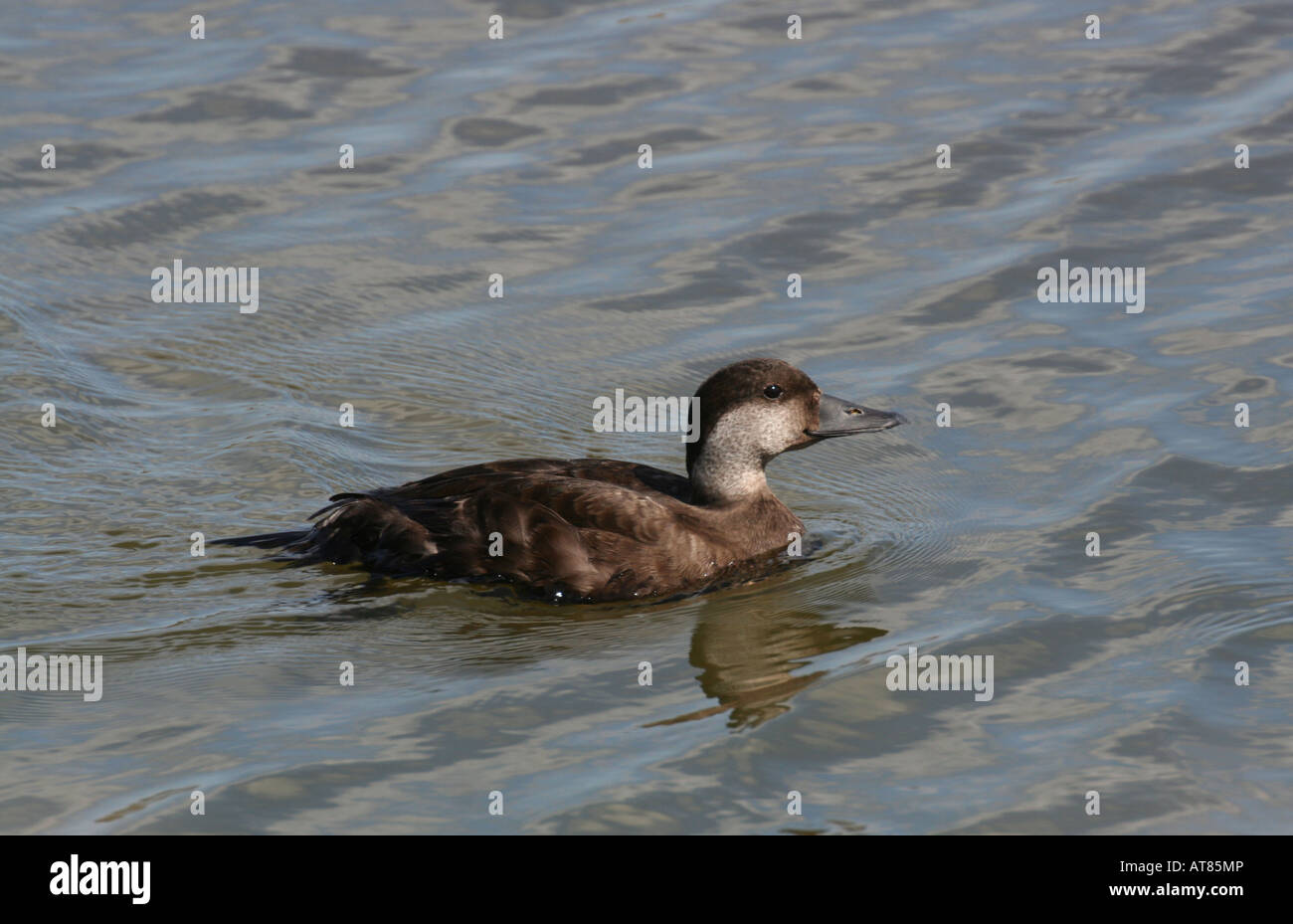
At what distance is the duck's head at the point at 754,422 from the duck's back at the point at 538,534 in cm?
26

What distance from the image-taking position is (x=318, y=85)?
1493cm

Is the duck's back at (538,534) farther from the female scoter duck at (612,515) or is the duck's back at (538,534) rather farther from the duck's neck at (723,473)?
the duck's neck at (723,473)

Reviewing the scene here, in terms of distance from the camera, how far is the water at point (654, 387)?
23.4 feet

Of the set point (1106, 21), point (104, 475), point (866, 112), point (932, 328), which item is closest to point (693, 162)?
point (866, 112)

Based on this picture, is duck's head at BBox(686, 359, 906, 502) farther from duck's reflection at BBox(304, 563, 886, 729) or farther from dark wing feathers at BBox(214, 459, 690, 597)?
duck's reflection at BBox(304, 563, 886, 729)

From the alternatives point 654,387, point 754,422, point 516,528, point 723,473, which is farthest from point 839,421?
point 654,387

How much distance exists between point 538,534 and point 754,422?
4.27 ft

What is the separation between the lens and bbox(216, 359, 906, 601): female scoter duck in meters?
8.79

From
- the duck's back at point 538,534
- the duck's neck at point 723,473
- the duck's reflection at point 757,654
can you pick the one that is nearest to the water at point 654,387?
the duck's reflection at point 757,654

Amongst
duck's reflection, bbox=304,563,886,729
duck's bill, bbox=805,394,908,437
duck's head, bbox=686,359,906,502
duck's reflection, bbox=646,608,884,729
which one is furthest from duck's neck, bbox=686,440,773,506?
duck's reflection, bbox=646,608,884,729

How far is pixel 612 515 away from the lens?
885cm

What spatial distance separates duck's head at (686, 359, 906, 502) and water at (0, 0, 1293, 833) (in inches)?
24.3

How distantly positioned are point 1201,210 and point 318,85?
7.14 metres

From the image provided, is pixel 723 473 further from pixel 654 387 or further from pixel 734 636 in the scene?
pixel 654 387
